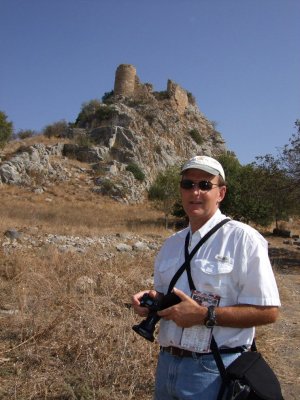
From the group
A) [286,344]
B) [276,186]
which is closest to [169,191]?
[276,186]

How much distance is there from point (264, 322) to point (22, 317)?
3379mm

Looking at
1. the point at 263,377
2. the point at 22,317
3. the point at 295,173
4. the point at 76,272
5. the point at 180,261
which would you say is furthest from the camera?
the point at 295,173

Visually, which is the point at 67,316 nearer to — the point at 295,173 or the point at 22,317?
the point at 22,317

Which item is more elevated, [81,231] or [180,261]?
[180,261]

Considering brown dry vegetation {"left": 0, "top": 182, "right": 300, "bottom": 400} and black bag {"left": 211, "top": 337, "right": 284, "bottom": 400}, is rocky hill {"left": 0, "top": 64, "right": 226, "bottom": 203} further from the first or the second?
black bag {"left": 211, "top": 337, "right": 284, "bottom": 400}

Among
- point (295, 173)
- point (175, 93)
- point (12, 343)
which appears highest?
point (175, 93)

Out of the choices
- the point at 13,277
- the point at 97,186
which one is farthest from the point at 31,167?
the point at 13,277

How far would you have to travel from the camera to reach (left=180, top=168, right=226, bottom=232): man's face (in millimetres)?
2176

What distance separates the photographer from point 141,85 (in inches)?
1911

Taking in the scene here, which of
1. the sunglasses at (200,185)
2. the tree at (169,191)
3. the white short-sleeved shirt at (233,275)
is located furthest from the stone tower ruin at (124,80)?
the white short-sleeved shirt at (233,275)

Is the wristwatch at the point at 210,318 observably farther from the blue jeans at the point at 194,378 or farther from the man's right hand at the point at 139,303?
the man's right hand at the point at 139,303

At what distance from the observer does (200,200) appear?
7.13ft

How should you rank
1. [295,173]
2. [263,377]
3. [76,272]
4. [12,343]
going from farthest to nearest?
[295,173], [76,272], [12,343], [263,377]

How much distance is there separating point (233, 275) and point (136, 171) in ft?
117
